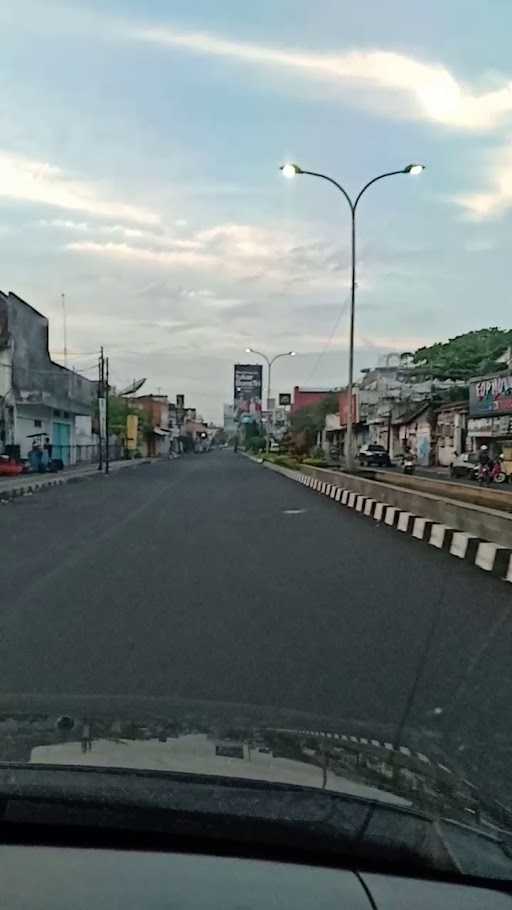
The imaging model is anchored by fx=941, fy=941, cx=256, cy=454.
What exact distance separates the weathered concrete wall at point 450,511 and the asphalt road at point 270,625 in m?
0.80

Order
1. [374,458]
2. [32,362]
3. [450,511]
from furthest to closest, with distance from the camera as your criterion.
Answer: [374,458]
[32,362]
[450,511]

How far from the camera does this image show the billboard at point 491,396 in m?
47.3

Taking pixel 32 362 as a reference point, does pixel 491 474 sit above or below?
below

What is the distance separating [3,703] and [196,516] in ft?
53.2

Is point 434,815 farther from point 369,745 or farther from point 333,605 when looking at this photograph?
point 333,605

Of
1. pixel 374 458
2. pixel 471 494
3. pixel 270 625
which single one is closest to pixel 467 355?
pixel 374 458

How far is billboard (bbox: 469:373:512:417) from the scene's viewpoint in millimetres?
47344

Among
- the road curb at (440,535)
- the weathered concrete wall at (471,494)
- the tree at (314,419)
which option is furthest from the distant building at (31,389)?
the tree at (314,419)

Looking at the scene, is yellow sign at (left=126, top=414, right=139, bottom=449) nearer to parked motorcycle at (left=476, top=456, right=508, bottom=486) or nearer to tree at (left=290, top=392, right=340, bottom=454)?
tree at (left=290, top=392, right=340, bottom=454)

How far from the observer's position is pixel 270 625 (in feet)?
26.8

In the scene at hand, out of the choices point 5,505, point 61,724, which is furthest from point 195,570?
point 5,505

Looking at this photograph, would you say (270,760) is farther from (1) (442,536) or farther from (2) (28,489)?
(2) (28,489)

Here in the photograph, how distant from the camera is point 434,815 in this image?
258 cm

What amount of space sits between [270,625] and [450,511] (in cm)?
835
